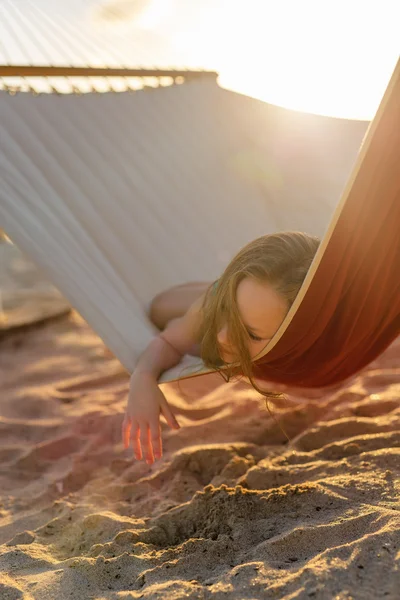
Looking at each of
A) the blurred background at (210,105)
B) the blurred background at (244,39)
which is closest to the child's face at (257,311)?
the blurred background at (210,105)

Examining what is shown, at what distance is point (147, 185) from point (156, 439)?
1.11 meters

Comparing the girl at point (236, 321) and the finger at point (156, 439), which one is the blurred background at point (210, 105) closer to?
the girl at point (236, 321)

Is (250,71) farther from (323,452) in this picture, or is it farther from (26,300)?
(26,300)

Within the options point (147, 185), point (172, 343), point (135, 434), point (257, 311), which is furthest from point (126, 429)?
point (147, 185)

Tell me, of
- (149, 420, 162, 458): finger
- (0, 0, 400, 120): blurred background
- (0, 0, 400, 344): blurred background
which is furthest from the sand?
(0, 0, 400, 120): blurred background

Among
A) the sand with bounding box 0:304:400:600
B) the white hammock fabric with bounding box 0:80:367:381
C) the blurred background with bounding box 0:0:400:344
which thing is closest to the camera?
the sand with bounding box 0:304:400:600

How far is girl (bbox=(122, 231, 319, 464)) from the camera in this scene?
129 centimetres

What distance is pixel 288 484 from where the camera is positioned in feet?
4.79

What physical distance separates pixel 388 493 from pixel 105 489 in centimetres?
76

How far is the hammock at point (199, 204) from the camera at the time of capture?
1150 mm

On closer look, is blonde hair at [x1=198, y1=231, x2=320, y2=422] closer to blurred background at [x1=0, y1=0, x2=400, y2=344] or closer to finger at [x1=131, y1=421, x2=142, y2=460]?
finger at [x1=131, y1=421, x2=142, y2=460]

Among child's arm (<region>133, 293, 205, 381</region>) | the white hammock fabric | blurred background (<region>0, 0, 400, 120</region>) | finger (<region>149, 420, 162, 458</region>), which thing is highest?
blurred background (<region>0, 0, 400, 120</region>)

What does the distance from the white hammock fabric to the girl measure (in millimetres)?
82

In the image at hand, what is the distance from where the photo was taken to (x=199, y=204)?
227 cm
